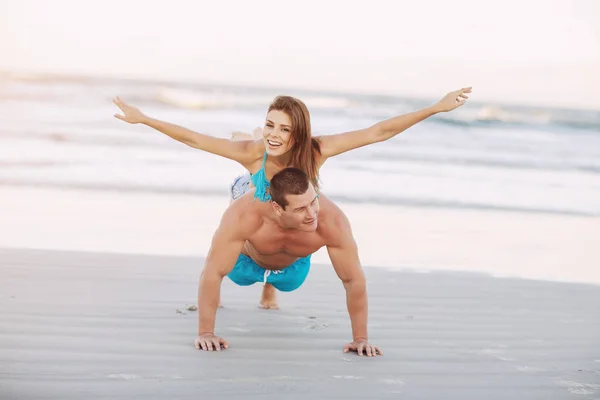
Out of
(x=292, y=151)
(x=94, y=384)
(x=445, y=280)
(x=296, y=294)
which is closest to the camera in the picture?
(x=94, y=384)

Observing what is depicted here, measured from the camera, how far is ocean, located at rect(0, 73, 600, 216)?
1137 cm

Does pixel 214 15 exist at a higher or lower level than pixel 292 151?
higher

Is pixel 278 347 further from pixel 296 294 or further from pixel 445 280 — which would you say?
pixel 445 280

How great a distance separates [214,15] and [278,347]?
91.0 feet

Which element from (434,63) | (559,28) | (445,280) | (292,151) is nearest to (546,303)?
(445,280)

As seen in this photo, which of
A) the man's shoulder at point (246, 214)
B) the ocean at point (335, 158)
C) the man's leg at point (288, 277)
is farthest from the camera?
the ocean at point (335, 158)

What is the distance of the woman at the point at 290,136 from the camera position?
4906 millimetres

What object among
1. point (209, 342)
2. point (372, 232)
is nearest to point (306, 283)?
point (209, 342)

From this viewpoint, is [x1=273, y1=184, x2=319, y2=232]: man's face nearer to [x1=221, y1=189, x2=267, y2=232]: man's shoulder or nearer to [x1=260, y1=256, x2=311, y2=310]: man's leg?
[x1=221, y1=189, x2=267, y2=232]: man's shoulder

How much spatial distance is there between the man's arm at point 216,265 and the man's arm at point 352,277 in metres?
0.51

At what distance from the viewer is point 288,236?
489cm

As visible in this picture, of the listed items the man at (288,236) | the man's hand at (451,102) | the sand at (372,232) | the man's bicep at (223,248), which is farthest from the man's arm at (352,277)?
the sand at (372,232)

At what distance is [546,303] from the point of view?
20.7 ft

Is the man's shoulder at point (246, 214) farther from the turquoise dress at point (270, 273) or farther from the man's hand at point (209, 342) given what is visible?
the man's hand at point (209, 342)
